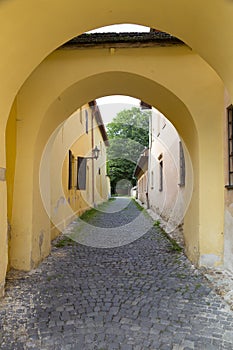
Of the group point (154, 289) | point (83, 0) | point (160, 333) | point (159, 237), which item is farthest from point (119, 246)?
point (83, 0)

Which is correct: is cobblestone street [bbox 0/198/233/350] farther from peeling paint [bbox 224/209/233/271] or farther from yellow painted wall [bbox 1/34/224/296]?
yellow painted wall [bbox 1/34/224/296]

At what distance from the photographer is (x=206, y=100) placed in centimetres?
476

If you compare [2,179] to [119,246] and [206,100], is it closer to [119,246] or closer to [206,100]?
[206,100]

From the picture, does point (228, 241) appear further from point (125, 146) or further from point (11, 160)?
point (125, 146)

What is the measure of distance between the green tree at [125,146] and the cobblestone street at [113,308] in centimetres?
3585

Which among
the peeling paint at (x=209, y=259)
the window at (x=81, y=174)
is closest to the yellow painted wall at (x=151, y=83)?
the peeling paint at (x=209, y=259)

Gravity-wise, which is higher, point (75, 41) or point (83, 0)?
point (75, 41)

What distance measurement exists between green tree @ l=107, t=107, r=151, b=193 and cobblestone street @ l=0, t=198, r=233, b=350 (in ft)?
118

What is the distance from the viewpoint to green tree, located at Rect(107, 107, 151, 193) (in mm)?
43375

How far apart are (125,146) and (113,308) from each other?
42.4 metres

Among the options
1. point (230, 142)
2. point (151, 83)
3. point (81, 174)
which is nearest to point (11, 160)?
point (151, 83)

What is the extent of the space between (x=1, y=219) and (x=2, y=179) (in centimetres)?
43

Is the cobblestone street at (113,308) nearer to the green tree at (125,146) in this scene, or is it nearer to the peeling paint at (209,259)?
the peeling paint at (209,259)

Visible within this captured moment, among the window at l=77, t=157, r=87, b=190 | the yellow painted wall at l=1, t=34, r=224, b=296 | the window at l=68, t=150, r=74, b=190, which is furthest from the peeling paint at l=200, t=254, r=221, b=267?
the window at l=77, t=157, r=87, b=190
